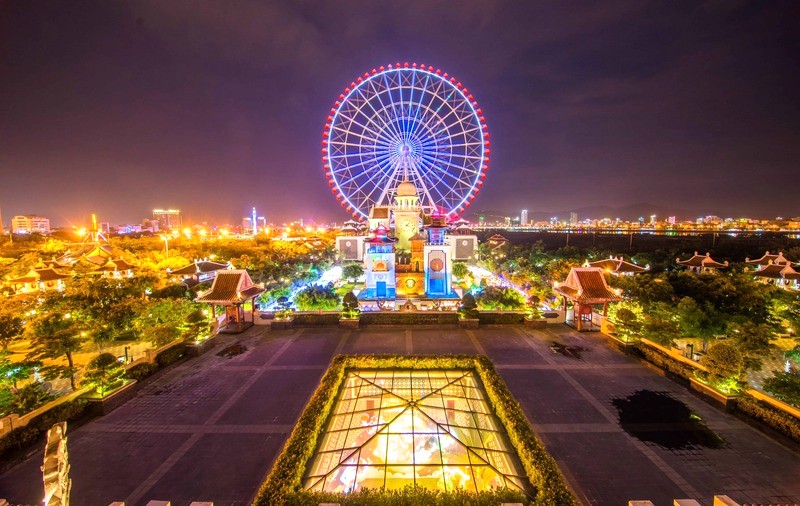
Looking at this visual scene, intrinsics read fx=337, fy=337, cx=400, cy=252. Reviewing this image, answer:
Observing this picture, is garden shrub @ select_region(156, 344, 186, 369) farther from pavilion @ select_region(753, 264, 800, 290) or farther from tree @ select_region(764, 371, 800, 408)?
pavilion @ select_region(753, 264, 800, 290)

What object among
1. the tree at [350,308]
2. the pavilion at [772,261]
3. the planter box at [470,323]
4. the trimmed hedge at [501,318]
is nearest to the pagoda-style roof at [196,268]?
the tree at [350,308]

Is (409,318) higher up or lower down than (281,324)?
higher up

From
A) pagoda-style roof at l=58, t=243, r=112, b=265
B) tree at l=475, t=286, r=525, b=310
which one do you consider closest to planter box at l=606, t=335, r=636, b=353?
tree at l=475, t=286, r=525, b=310

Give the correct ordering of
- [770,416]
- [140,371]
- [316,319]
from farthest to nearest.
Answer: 1. [316,319]
2. [140,371]
3. [770,416]

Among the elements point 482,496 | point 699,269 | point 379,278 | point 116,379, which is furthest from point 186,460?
point 699,269

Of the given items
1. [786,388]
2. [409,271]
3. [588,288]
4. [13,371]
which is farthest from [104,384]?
[588,288]

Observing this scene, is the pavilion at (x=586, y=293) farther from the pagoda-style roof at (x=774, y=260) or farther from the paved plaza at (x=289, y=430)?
the pagoda-style roof at (x=774, y=260)

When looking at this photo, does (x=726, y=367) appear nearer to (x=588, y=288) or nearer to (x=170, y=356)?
(x=588, y=288)

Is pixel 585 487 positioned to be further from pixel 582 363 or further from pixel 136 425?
pixel 136 425
